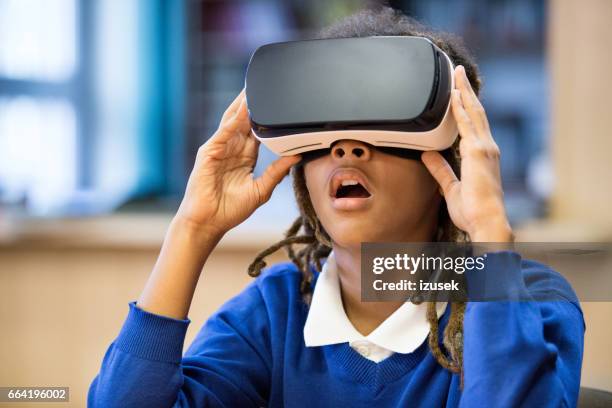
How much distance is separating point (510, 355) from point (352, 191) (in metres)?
0.28

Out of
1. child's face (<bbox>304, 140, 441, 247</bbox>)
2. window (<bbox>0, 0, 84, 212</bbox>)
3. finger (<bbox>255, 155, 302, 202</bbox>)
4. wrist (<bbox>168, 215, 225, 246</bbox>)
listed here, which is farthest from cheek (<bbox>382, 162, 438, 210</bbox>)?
window (<bbox>0, 0, 84, 212</bbox>)

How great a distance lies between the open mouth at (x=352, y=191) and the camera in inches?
36.8

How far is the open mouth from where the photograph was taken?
3.06ft

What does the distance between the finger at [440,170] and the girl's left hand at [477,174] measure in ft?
0.09

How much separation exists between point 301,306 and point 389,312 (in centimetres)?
13

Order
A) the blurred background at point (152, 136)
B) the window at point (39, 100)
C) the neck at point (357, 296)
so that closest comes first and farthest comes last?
the neck at point (357, 296)
the blurred background at point (152, 136)
the window at point (39, 100)

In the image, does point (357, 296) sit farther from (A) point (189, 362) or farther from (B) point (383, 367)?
(A) point (189, 362)

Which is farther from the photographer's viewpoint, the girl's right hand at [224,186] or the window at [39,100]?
the window at [39,100]

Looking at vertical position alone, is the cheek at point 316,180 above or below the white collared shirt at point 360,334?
above

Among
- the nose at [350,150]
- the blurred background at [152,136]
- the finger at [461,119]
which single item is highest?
the finger at [461,119]

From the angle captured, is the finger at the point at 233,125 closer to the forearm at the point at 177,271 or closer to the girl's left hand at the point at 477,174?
the forearm at the point at 177,271

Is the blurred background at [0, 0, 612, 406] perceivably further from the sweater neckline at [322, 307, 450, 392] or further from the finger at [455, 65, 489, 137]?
the finger at [455, 65, 489, 137]

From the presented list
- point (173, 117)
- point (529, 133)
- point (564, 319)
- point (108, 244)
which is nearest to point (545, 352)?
point (564, 319)

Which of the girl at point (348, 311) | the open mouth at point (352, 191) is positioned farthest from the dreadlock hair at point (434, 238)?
the open mouth at point (352, 191)
